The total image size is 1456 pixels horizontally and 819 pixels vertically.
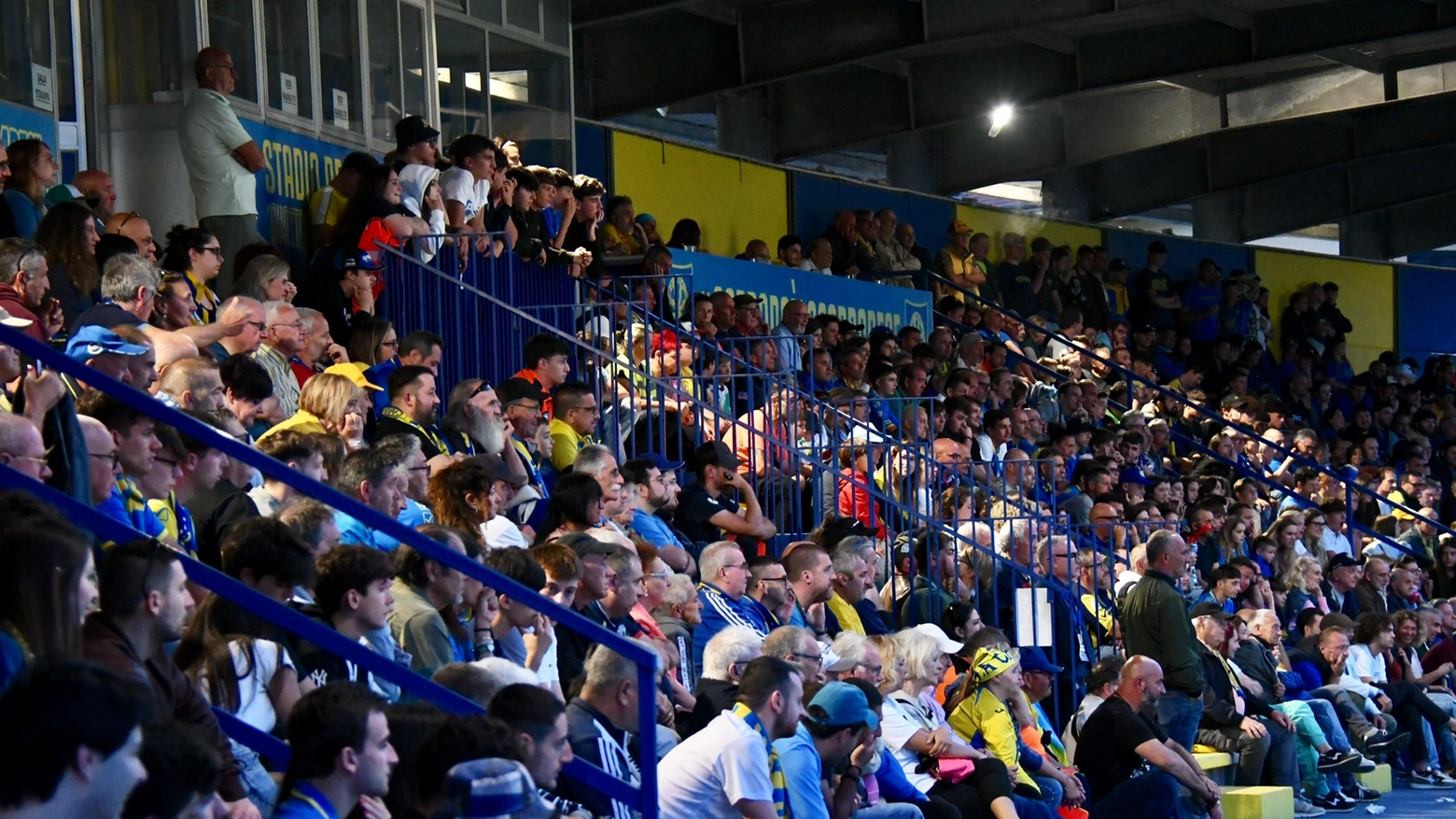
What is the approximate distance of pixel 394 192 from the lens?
10.6 m

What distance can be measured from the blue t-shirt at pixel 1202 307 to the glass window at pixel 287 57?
12.9m

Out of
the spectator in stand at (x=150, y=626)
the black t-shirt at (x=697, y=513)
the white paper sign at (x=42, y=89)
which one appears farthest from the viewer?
the black t-shirt at (x=697, y=513)

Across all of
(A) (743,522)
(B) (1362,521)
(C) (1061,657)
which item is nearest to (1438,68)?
(B) (1362,521)

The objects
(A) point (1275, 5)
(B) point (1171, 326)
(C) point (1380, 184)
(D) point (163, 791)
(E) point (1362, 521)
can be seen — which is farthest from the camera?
(C) point (1380, 184)

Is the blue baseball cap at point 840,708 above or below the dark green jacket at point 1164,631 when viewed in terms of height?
above

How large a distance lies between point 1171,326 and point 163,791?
19396 millimetres

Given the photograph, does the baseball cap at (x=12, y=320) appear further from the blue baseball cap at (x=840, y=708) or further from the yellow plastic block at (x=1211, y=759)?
the yellow plastic block at (x=1211, y=759)

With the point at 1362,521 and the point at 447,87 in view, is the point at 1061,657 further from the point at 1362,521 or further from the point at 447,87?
the point at 1362,521

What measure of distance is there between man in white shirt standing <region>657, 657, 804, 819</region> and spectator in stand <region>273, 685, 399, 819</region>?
2.19m

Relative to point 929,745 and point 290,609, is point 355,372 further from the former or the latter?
point 290,609

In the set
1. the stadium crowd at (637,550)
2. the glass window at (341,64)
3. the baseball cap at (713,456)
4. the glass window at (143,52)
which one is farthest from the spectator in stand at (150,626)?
the glass window at (341,64)

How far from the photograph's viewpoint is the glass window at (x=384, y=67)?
41.9 feet

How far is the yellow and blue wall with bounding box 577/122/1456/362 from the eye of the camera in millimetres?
17531

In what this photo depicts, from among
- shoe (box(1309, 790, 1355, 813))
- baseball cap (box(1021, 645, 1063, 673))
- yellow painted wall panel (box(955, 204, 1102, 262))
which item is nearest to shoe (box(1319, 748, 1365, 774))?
shoe (box(1309, 790, 1355, 813))
